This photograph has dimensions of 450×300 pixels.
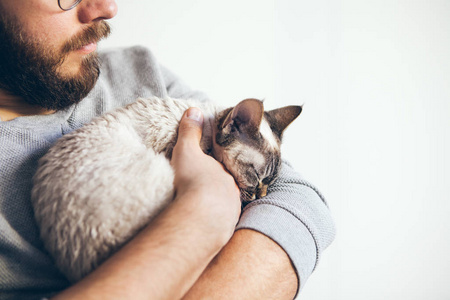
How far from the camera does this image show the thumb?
1.01 m

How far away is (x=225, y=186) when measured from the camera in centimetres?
92

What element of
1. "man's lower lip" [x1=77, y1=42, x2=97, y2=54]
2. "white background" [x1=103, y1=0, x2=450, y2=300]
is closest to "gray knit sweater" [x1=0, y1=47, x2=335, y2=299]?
"man's lower lip" [x1=77, y1=42, x2=97, y2=54]

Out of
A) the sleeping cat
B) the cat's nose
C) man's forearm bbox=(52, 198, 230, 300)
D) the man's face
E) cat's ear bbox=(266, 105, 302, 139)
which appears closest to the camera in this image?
man's forearm bbox=(52, 198, 230, 300)

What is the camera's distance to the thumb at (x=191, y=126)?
3.32ft

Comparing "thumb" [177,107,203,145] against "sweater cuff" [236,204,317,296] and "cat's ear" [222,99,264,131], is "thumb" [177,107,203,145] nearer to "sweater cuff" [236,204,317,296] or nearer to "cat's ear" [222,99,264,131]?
"cat's ear" [222,99,264,131]

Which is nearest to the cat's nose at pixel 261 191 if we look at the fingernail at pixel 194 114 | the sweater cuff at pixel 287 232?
the sweater cuff at pixel 287 232

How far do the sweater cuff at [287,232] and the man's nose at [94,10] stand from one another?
3.26 feet

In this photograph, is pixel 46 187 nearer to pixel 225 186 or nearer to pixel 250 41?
pixel 225 186

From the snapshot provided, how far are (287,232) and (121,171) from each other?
58 cm

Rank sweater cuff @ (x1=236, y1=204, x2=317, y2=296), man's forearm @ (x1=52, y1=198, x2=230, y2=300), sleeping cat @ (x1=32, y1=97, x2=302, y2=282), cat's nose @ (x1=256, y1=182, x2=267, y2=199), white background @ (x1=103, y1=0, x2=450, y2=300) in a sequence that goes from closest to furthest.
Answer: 1. man's forearm @ (x1=52, y1=198, x2=230, y2=300)
2. sleeping cat @ (x1=32, y1=97, x2=302, y2=282)
3. sweater cuff @ (x1=236, y1=204, x2=317, y2=296)
4. cat's nose @ (x1=256, y1=182, x2=267, y2=199)
5. white background @ (x1=103, y1=0, x2=450, y2=300)

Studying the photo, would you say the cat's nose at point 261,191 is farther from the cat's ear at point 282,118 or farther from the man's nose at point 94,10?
the man's nose at point 94,10

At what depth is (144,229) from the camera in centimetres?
76

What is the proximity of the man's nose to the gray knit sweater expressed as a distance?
0.34 metres

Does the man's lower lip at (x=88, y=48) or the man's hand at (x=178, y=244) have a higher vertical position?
the man's lower lip at (x=88, y=48)
